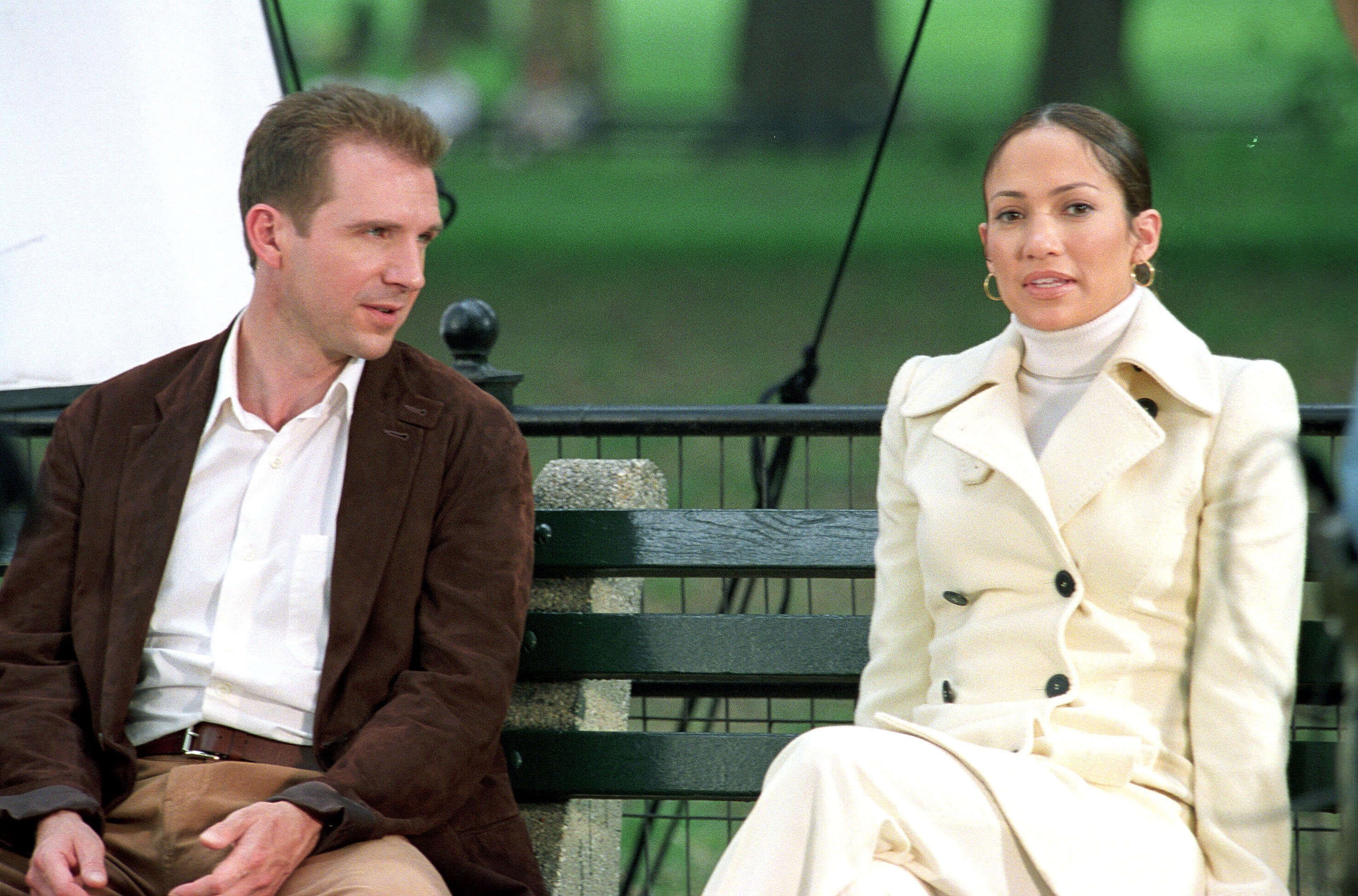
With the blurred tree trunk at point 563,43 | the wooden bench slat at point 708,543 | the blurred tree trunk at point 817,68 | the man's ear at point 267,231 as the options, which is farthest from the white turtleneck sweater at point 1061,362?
the blurred tree trunk at point 563,43

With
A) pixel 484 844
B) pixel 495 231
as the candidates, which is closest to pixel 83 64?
pixel 484 844

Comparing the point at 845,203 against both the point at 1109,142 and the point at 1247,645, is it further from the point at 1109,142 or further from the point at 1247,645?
the point at 1247,645

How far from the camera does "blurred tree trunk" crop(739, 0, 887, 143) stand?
28.6 meters

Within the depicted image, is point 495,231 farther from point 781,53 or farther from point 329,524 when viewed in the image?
point 329,524

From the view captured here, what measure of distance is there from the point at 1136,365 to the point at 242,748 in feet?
5.33

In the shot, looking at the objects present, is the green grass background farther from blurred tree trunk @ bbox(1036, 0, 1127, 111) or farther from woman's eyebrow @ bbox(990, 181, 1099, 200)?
woman's eyebrow @ bbox(990, 181, 1099, 200)

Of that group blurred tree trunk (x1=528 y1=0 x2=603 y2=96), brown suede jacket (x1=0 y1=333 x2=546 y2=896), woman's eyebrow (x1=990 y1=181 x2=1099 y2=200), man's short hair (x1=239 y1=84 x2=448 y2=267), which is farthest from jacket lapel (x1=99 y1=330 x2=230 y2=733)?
blurred tree trunk (x1=528 y1=0 x2=603 y2=96)

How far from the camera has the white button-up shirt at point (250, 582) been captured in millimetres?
3090

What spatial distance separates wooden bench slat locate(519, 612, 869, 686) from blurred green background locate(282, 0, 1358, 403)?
20270 millimetres

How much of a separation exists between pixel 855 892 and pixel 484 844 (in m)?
0.79

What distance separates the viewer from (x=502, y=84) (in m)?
29.5

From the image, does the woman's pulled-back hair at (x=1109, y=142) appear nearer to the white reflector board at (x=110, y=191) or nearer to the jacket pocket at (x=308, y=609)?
the jacket pocket at (x=308, y=609)

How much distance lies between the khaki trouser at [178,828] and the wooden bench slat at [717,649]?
0.58m

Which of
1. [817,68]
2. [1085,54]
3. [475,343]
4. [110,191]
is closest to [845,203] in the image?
[817,68]
